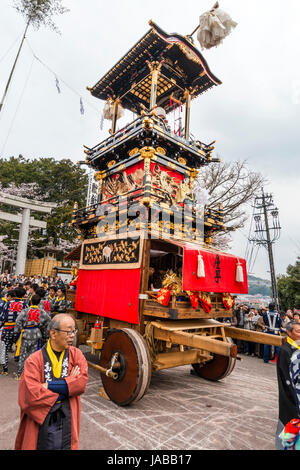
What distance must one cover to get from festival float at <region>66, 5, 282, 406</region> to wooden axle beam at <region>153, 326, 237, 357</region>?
17 millimetres

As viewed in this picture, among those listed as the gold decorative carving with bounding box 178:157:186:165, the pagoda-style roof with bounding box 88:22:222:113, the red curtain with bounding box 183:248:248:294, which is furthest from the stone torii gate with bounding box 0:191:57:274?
the red curtain with bounding box 183:248:248:294

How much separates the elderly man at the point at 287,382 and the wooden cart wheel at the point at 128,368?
232 centimetres

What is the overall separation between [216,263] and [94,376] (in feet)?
15.0

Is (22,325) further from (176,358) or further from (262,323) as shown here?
(262,323)

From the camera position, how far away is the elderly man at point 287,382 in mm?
2996

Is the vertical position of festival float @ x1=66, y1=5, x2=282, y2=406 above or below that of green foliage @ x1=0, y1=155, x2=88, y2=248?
below

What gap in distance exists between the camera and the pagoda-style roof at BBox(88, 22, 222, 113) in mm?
10180

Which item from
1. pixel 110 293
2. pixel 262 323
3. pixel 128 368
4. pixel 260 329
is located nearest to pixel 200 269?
pixel 128 368

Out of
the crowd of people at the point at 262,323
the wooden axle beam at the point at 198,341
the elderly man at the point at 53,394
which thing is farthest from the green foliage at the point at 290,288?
the elderly man at the point at 53,394

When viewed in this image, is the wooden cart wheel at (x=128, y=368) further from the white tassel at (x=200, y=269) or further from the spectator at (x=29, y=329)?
the spectator at (x=29, y=329)

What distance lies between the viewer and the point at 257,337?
4.90 meters

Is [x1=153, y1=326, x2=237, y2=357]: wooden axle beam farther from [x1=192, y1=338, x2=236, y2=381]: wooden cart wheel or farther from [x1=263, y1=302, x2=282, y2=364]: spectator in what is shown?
[x1=263, y1=302, x2=282, y2=364]: spectator

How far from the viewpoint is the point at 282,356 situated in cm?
319

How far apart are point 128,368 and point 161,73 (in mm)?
11899
